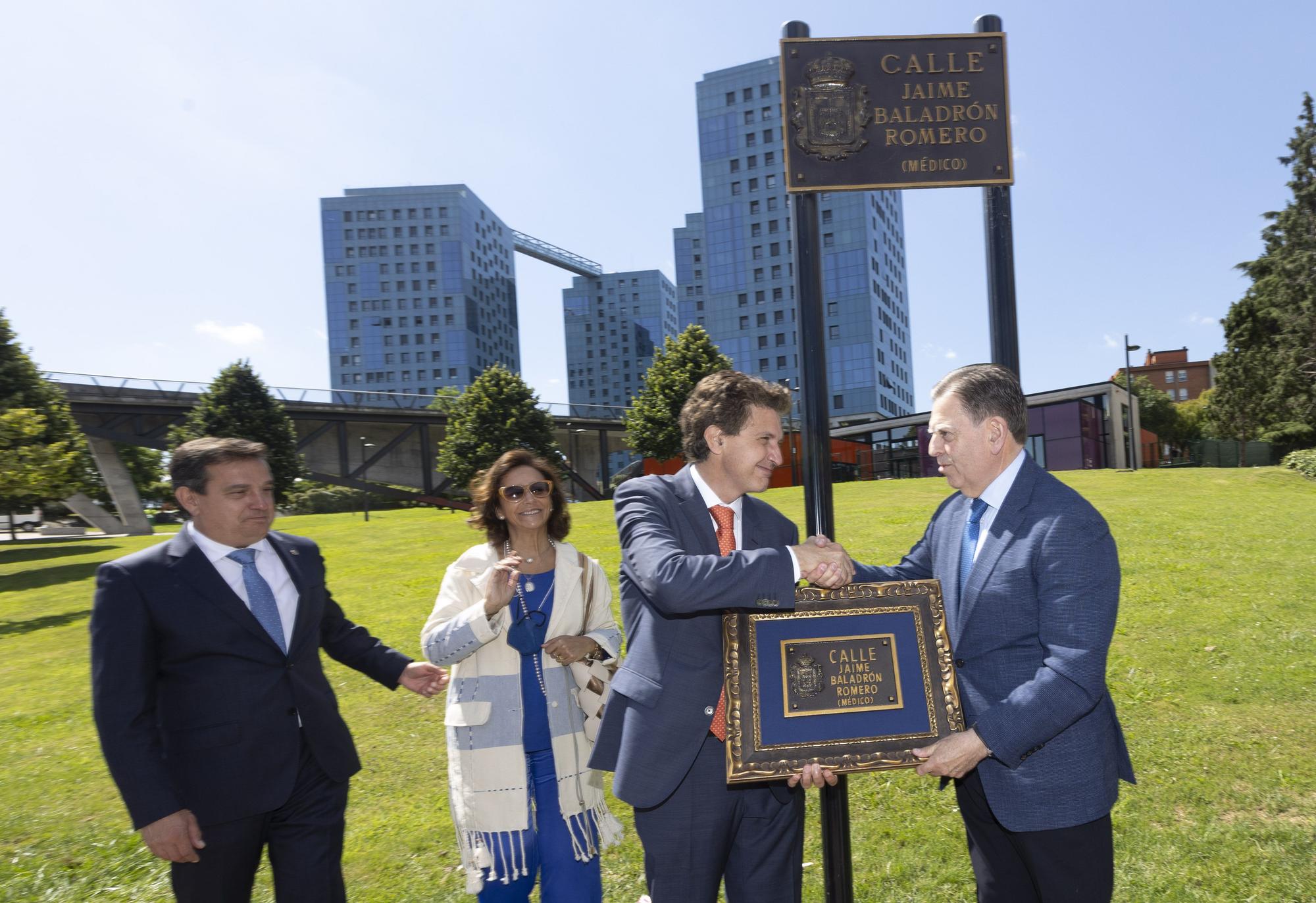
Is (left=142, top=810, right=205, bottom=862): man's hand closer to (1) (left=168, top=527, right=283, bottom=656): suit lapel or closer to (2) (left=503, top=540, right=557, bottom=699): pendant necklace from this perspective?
(1) (left=168, top=527, right=283, bottom=656): suit lapel

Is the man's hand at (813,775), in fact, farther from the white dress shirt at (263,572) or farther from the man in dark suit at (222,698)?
the white dress shirt at (263,572)

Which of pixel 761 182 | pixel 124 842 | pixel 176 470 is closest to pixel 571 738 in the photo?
pixel 176 470

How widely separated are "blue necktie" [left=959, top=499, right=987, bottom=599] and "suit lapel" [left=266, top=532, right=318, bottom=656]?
2766 millimetres

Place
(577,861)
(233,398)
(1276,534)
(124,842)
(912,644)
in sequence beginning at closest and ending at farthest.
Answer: (912,644)
(577,861)
(124,842)
(1276,534)
(233,398)

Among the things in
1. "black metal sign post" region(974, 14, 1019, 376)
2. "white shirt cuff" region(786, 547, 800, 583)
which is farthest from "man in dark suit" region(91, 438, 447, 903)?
"black metal sign post" region(974, 14, 1019, 376)

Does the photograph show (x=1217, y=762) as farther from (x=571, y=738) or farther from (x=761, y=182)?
(x=761, y=182)

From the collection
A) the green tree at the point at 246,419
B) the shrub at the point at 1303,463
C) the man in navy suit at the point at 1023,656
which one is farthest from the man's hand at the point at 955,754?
the green tree at the point at 246,419

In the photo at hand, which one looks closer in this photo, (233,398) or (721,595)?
(721,595)

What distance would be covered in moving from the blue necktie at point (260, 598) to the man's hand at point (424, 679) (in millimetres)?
838

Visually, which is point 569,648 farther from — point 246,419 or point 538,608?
point 246,419

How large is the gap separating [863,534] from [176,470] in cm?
1712

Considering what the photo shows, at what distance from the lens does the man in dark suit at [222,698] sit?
3.11m

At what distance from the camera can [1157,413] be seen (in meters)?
86.7

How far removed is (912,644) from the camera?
288 centimetres
